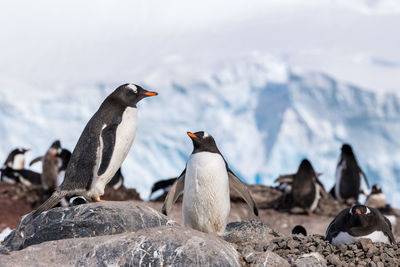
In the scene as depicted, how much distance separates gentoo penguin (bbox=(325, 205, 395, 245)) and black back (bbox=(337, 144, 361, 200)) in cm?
697

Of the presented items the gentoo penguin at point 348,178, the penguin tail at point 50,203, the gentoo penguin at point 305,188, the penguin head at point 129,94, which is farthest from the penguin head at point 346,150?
the penguin tail at point 50,203

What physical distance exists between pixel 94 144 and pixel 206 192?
0.96 meters

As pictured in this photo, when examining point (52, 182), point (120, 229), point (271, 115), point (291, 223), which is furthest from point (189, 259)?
point (271, 115)

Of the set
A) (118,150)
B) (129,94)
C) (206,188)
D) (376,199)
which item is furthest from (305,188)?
(118,150)

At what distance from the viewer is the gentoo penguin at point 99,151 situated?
472 cm

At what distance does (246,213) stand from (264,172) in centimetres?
1221

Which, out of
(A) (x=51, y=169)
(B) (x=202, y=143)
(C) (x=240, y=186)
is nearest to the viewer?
(B) (x=202, y=143)

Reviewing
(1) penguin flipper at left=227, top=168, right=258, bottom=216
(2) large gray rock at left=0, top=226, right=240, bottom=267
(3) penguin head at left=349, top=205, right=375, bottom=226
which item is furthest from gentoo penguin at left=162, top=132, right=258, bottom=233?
(3) penguin head at left=349, top=205, right=375, bottom=226

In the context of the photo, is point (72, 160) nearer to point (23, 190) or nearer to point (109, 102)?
point (109, 102)

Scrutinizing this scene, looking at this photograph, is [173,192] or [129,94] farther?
[173,192]

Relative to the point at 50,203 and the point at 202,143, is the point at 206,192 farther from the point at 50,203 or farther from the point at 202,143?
the point at 50,203

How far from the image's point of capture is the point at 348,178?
11797 mm

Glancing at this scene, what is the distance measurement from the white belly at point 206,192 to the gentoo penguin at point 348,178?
7344mm

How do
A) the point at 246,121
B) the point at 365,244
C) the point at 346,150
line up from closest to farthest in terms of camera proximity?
the point at 365,244
the point at 346,150
the point at 246,121
